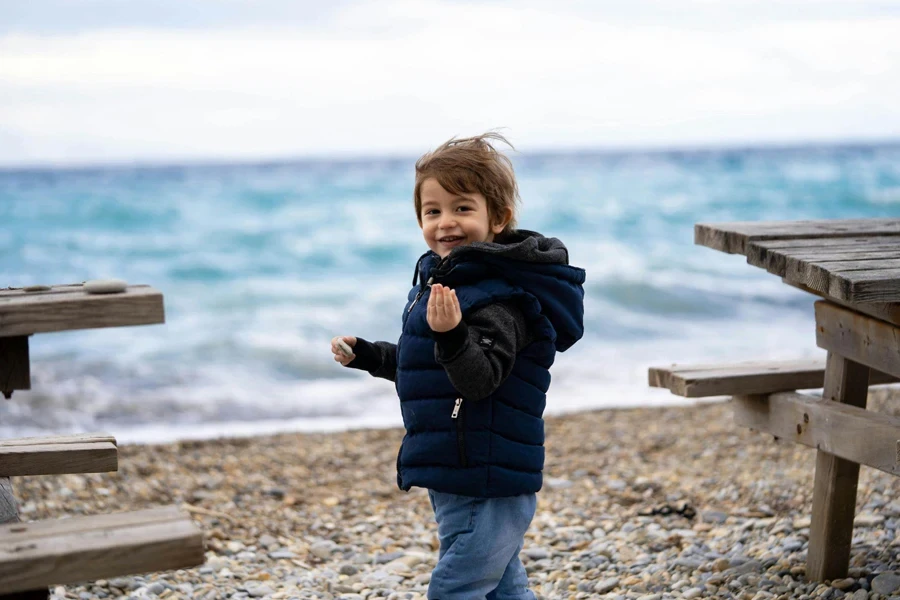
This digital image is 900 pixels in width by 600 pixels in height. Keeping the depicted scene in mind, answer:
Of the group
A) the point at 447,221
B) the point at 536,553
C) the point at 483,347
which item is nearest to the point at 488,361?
the point at 483,347

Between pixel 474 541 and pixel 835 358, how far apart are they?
5.37 feet

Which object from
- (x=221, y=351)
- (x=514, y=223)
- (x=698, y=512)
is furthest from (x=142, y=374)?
(x=514, y=223)

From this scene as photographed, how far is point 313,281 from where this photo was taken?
15.2 meters

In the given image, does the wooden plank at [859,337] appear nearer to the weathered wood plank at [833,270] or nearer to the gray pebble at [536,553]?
the weathered wood plank at [833,270]

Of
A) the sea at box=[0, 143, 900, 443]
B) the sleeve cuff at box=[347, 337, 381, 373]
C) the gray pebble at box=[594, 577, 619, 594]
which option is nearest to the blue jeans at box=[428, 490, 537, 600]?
the sleeve cuff at box=[347, 337, 381, 373]

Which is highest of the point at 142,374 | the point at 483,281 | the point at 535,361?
the point at 483,281

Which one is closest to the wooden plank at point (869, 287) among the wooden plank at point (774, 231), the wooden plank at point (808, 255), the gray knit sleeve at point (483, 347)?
the wooden plank at point (808, 255)

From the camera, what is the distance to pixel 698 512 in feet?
16.1

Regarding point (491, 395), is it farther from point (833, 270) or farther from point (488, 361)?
point (833, 270)

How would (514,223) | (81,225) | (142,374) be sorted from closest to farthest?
(514,223)
(142,374)
(81,225)

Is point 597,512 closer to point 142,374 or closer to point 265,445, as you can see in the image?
point 265,445

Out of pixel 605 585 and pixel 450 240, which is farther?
pixel 605 585

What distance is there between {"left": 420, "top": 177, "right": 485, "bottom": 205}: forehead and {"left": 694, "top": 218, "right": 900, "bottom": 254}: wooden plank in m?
1.04

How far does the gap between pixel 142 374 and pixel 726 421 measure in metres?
5.46
